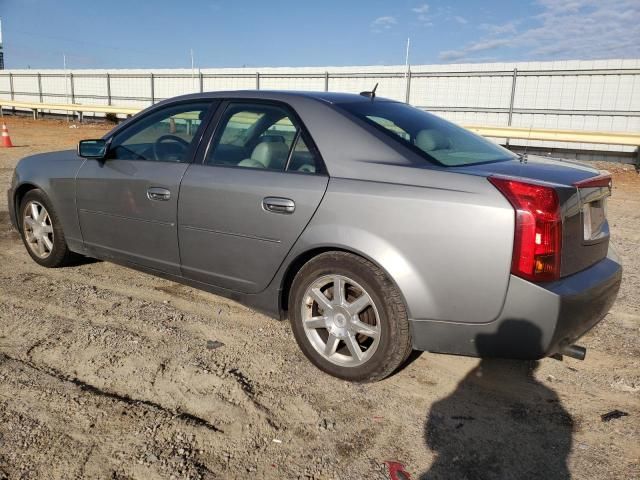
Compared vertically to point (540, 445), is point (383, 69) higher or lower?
higher

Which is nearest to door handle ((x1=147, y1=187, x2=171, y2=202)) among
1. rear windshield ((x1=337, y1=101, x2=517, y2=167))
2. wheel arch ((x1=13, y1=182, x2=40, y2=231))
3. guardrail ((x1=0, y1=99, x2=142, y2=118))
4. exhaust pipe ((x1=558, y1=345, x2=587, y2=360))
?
rear windshield ((x1=337, y1=101, x2=517, y2=167))

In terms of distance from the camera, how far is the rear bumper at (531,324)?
2500mm

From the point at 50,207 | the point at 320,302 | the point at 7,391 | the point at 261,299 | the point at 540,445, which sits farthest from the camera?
the point at 50,207

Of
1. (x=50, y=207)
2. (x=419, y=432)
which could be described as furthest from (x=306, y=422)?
(x=50, y=207)

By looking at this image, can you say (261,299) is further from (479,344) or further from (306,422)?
(479,344)

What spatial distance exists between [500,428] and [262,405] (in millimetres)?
1204

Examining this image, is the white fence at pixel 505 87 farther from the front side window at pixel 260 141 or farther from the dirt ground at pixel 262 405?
→ the front side window at pixel 260 141

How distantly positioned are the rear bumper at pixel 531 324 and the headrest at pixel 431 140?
3.23 feet

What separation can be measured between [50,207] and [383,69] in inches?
636

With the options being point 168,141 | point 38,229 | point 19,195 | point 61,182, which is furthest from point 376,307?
point 19,195

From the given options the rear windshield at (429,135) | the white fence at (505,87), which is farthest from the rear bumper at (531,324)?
the white fence at (505,87)

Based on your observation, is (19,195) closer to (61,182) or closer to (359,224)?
(61,182)

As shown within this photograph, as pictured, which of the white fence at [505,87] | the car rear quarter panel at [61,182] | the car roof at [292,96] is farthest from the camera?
the white fence at [505,87]

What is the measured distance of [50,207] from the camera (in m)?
4.64
